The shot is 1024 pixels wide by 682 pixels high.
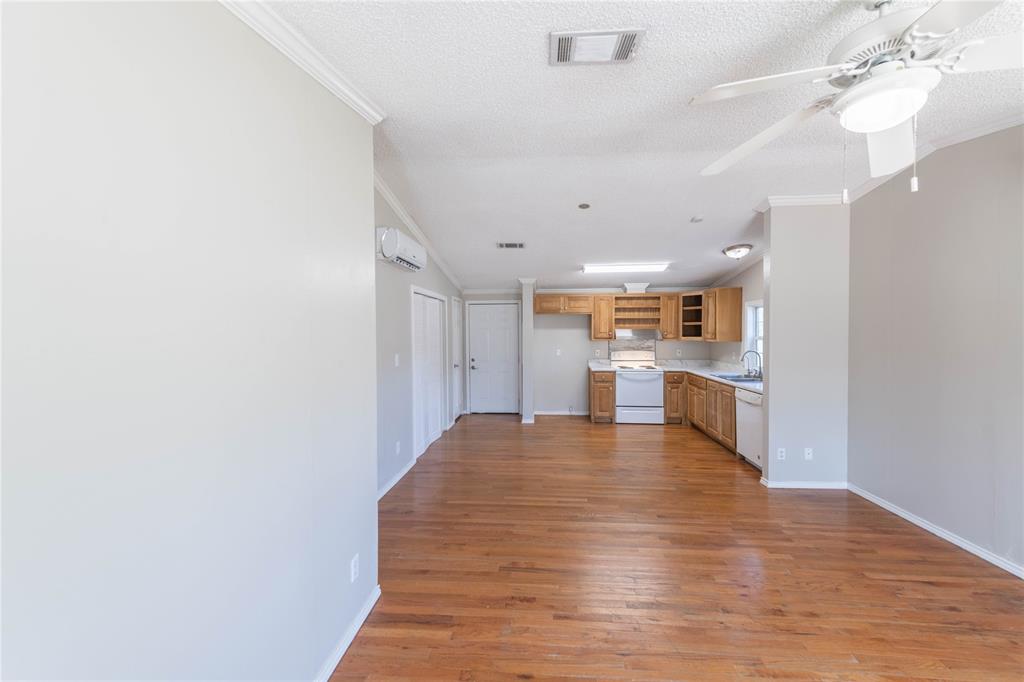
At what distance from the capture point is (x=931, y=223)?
2.45m

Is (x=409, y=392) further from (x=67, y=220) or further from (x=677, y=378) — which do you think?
(x=677, y=378)

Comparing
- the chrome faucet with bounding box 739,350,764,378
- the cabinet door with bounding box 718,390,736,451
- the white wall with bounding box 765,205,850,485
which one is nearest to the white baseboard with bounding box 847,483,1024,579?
the white wall with bounding box 765,205,850,485

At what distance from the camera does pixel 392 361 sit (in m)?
3.31

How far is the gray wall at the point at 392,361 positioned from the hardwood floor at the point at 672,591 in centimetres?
39

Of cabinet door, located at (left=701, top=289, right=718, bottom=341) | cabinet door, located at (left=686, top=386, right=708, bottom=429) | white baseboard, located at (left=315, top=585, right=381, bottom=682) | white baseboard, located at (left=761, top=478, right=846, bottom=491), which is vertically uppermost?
cabinet door, located at (left=701, top=289, right=718, bottom=341)

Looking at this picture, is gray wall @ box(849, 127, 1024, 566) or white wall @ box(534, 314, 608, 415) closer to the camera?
gray wall @ box(849, 127, 1024, 566)

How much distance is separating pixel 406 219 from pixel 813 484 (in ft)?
14.4

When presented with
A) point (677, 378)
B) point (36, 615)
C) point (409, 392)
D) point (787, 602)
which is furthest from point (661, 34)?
point (677, 378)

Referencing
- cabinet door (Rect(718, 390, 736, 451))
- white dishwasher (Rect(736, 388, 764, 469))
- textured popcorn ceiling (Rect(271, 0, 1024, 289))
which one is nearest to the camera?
textured popcorn ceiling (Rect(271, 0, 1024, 289))

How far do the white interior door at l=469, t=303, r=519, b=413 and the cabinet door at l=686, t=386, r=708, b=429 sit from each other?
2720 millimetres

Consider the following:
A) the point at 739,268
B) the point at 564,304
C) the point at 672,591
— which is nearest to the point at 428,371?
the point at 564,304

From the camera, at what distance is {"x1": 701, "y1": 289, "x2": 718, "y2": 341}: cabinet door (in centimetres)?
530

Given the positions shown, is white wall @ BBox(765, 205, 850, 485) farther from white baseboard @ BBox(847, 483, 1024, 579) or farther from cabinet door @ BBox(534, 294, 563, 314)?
cabinet door @ BBox(534, 294, 563, 314)

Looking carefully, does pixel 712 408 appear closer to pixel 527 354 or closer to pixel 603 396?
pixel 603 396
